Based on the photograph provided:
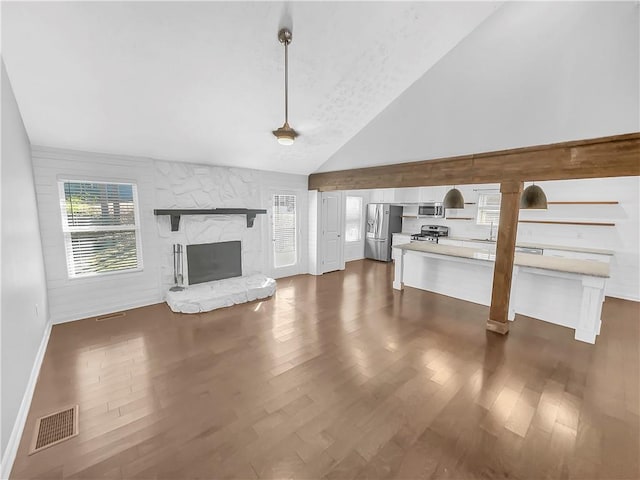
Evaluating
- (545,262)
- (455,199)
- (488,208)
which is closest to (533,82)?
(455,199)

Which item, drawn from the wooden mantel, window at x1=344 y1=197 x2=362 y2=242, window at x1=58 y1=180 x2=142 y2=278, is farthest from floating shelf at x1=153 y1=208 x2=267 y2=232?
window at x1=344 y1=197 x2=362 y2=242

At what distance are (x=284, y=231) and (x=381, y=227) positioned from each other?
3226mm

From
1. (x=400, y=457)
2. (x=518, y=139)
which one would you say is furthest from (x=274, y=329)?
(x=518, y=139)

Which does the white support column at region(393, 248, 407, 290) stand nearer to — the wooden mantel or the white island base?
the wooden mantel

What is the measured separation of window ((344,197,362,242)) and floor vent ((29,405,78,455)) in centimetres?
→ 673

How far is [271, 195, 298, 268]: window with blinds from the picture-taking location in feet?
19.7

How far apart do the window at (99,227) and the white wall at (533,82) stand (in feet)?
13.7

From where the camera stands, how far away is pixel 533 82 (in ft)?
8.63

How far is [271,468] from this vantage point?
67.8 inches

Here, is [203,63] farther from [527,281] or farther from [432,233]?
[432,233]

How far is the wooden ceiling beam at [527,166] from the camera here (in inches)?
104

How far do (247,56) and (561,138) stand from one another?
132 inches

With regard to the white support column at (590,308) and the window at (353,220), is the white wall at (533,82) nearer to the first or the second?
the white support column at (590,308)

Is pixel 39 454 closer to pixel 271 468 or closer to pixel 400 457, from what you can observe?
pixel 271 468
